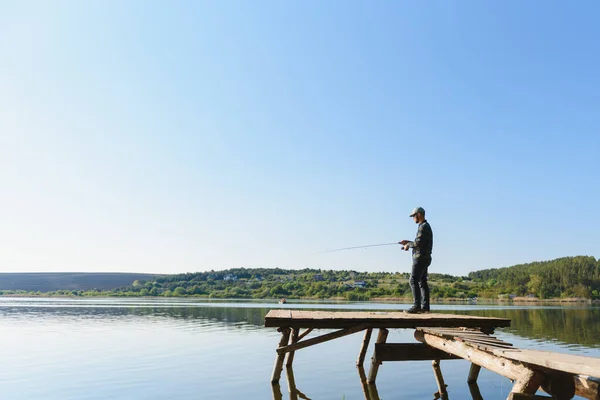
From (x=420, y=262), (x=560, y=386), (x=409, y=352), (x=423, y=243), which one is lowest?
(x=409, y=352)

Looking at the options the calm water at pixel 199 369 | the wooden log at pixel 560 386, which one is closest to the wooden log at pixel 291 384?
the calm water at pixel 199 369

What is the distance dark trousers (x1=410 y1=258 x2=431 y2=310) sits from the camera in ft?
51.0

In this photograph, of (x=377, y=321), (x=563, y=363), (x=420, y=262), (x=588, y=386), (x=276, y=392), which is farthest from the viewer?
(x=276, y=392)

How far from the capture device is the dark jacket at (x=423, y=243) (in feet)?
51.2

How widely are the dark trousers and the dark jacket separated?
149 mm

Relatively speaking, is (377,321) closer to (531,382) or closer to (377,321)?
(377,321)

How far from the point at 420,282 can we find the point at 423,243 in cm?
122

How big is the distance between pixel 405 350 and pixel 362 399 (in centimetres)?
207

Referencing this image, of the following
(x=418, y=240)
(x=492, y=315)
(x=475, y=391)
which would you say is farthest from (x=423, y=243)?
(x=492, y=315)

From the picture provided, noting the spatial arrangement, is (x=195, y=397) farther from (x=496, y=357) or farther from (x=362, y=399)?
(x=496, y=357)

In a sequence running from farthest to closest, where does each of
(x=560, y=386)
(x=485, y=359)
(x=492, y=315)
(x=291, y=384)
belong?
(x=492, y=315), (x=291, y=384), (x=485, y=359), (x=560, y=386)

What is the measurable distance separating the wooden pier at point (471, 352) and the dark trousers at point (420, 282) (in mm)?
1238

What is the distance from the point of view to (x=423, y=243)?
15.7m

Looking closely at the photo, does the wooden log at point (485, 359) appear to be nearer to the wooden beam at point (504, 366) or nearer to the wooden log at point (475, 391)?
the wooden beam at point (504, 366)
